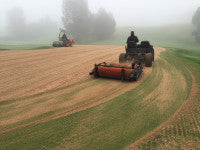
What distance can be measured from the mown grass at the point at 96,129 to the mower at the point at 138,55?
5073 millimetres

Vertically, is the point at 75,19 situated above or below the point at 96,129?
above

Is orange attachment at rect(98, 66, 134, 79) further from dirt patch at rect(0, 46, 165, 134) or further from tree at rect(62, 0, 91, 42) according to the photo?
tree at rect(62, 0, 91, 42)

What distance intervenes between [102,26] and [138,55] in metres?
58.8

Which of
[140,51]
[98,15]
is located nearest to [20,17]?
[98,15]

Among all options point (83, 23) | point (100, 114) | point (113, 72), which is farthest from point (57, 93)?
point (83, 23)

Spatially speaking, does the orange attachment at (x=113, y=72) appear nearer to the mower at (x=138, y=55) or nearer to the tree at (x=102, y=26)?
the mower at (x=138, y=55)

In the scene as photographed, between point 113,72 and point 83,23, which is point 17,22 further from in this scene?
point 113,72

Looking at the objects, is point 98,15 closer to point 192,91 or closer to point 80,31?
point 80,31

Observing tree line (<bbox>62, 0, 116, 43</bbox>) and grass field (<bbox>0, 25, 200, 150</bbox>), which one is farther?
tree line (<bbox>62, 0, 116, 43</bbox>)

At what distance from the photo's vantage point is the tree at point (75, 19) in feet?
200

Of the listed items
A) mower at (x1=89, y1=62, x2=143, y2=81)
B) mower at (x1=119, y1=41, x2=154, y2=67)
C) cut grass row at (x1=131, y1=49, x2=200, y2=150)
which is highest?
mower at (x1=119, y1=41, x2=154, y2=67)

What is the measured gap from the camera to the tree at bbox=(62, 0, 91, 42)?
60969 millimetres

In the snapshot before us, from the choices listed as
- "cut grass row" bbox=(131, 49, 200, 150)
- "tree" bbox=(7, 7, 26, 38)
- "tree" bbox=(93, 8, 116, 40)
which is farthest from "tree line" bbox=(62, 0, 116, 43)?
"cut grass row" bbox=(131, 49, 200, 150)

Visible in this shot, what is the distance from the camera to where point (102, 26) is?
66.1 meters
